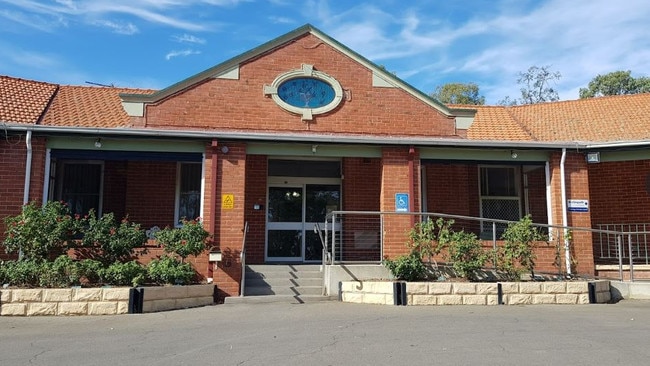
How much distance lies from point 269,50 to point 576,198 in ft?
24.6

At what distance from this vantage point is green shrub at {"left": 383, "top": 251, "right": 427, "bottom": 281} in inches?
378

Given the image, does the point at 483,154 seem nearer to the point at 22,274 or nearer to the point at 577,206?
the point at 577,206

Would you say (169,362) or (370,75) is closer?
(169,362)

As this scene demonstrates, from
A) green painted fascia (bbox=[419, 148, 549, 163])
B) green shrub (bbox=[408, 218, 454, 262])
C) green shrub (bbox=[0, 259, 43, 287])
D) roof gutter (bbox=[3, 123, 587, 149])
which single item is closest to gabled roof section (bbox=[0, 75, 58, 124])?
roof gutter (bbox=[3, 123, 587, 149])

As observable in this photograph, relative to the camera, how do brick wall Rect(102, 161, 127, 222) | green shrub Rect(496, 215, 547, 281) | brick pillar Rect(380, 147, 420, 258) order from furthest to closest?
1. brick wall Rect(102, 161, 127, 222)
2. brick pillar Rect(380, 147, 420, 258)
3. green shrub Rect(496, 215, 547, 281)

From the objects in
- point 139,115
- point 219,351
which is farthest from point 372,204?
point 219,351

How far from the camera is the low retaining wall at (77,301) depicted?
816 centimetres

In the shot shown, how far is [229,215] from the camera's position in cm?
1041

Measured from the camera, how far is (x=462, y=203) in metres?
13.0

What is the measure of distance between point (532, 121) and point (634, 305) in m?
6.89

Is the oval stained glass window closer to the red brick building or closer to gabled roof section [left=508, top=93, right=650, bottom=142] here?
the red brick building

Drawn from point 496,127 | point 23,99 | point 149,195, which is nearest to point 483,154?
point 496,127

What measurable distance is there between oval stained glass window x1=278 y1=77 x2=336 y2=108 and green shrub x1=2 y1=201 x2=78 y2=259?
513 centimetres

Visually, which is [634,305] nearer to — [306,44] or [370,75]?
[370,75]
